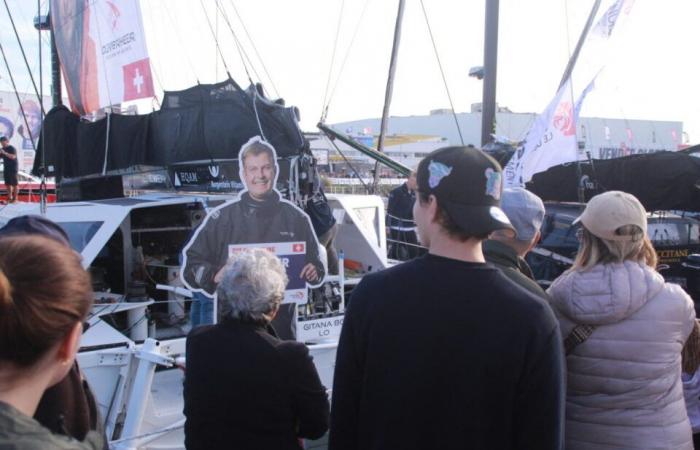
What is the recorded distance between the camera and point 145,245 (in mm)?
7148

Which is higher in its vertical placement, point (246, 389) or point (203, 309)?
point (246, 389)

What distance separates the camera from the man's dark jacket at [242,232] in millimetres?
4461

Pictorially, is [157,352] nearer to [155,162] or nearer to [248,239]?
[248,239]

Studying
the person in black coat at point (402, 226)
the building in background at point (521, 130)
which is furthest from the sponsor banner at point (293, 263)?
the building in background at point (521, 130)

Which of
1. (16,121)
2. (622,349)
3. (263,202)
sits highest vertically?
(16,121)

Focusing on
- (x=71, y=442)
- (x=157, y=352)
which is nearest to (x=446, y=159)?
(x=71, y=442)

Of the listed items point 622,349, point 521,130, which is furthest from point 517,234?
point 521,130

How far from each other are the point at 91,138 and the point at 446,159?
22.8 feet

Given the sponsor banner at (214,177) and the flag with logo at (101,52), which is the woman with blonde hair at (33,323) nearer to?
the sponsor banner at (214,177)

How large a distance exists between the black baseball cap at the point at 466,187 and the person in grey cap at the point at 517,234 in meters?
0.41

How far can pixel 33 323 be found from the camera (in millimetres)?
1255

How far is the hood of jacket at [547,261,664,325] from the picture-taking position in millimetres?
2305

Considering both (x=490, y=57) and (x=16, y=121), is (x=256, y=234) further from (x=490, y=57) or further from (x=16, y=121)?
(x=16, y=121)

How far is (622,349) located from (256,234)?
298 centimetres
